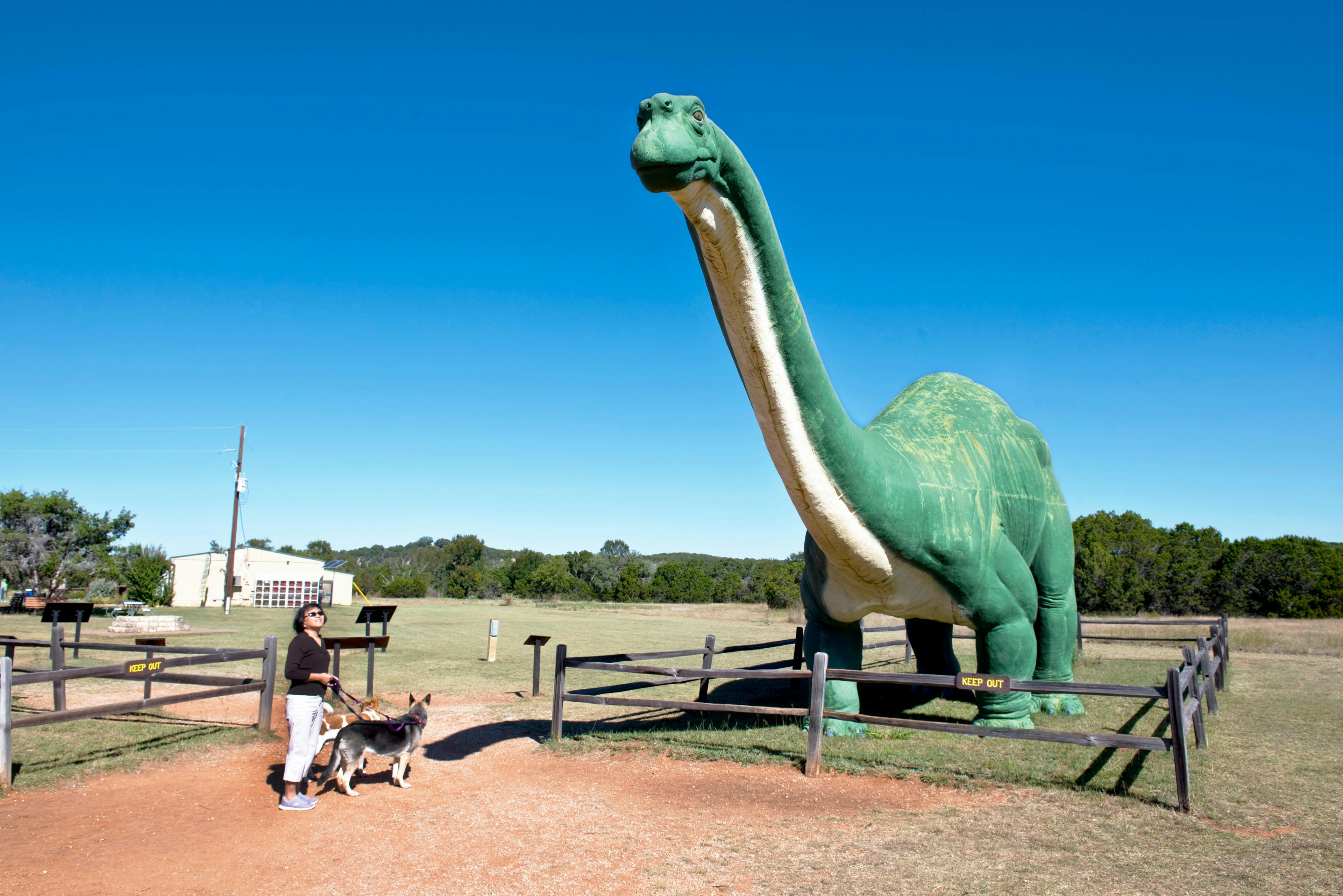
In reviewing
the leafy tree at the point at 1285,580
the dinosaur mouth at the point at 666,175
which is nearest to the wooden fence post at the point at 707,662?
the dinosaur mouth at the point at 666,175

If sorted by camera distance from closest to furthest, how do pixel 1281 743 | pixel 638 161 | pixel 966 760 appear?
1. pixel 638 161
2. pixel 966 760
3. pixel 1281 743

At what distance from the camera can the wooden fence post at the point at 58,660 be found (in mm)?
8219

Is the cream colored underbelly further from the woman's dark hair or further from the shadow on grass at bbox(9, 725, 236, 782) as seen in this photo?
the shadow on grass at bbox(9, 725, 236, 782)

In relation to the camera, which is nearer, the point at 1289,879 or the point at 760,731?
the point at 1289,879

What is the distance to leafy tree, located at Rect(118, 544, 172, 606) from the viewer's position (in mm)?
26672

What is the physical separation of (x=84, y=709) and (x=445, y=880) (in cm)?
354

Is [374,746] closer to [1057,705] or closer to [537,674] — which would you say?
[537,674]

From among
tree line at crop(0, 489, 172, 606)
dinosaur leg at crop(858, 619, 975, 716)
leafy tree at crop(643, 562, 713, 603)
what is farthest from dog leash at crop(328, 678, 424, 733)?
leafy tree at crop(643, 562, 713, 603)

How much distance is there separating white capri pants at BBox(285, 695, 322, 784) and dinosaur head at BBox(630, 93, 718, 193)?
13.1ft

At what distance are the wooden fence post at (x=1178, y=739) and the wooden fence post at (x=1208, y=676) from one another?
2639 millimetres

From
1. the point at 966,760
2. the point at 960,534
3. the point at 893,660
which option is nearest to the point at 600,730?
the point at 966,760

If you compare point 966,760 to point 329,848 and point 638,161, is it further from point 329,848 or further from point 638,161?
point 638,161

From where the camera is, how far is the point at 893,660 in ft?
51.3

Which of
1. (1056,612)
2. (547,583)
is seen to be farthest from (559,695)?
(547,583)
